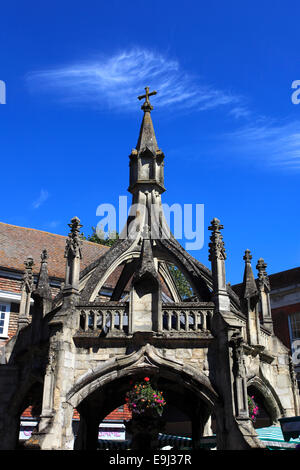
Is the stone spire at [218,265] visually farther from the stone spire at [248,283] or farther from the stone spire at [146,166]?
the stone spire at [146,166]

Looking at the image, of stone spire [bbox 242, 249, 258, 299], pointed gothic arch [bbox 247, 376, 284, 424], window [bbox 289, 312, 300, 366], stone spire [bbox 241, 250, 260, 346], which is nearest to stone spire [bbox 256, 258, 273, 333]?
stone spire [bbox 242, 249, 258, 299]

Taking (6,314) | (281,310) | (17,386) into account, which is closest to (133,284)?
(17,386)

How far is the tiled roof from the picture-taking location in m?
19.6

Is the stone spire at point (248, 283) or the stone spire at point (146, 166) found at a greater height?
the stone spire at point (146, 166)

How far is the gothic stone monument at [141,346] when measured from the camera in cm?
1007

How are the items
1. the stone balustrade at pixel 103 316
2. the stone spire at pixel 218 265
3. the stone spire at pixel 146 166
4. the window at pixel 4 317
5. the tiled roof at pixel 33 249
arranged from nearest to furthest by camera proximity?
the stone balustrade at pixel 103 316
the stone spire at pixel 218 265
the stone spire at pixel 146 166
the window at pixel 4 317
the tiled roof at pixel 33 249

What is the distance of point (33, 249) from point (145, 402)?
12337 millimetres

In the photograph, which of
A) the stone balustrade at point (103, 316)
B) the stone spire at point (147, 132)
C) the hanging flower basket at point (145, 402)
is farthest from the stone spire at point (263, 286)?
the hanging flower basket at point (145, 402)

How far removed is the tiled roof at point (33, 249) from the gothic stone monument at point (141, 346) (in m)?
5.99

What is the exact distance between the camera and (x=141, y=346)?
10.6m

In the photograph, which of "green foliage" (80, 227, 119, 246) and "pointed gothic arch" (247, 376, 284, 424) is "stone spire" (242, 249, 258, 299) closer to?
"pointed gothic arch" (247, 376, 284, 424)

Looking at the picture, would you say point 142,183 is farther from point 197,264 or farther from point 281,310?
point 281,310

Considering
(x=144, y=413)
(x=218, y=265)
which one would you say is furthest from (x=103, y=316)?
(x=218, y=265)

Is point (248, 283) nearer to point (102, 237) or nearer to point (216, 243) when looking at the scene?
point (216, 243)
